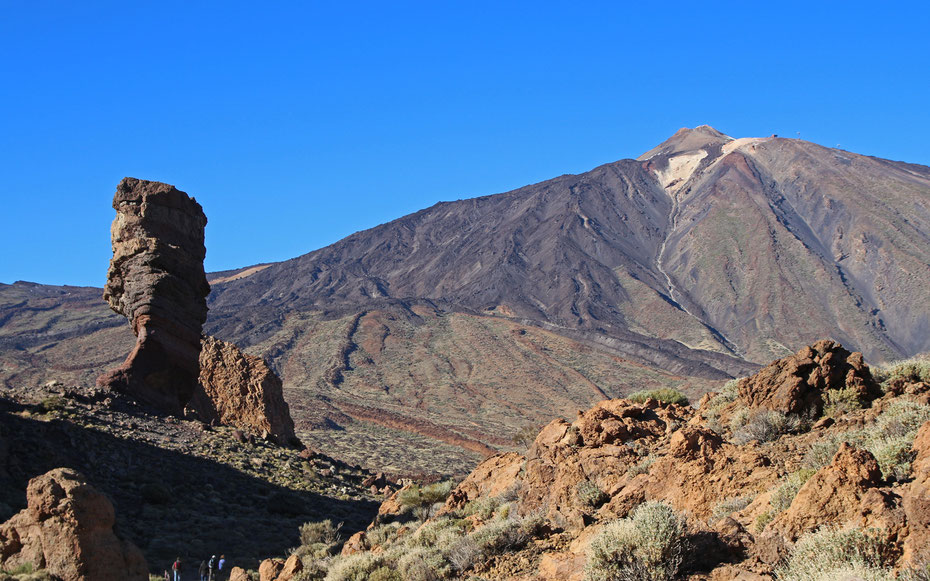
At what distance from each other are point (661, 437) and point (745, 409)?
118 centimetres

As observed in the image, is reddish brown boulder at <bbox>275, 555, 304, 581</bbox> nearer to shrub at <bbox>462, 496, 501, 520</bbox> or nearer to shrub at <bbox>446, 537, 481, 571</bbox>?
shrub at <bbox>462, 496, 501, 520</bbox>

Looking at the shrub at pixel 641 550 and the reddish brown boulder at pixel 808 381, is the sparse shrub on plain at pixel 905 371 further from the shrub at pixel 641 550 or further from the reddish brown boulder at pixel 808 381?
the shrub at pixel 641 550

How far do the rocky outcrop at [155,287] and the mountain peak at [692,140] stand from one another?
167m

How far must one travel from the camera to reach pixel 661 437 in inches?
458

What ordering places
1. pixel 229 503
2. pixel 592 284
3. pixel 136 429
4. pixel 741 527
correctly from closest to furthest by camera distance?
pixel 741 527
pixel 229 503
pixel 136 429
pixel 592 284

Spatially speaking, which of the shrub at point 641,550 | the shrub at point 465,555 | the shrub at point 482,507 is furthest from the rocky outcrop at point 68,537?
the shrub at point 641,550

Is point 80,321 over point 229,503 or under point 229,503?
over

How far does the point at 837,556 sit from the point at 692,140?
630ft

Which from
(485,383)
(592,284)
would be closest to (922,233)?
(592,284)

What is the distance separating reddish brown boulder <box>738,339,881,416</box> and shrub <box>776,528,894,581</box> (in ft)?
16.0

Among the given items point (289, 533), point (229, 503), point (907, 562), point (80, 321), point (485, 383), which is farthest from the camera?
point (80, 321)

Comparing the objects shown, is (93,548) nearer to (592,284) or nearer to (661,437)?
(661,437)

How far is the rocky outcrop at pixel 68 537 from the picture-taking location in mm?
9609

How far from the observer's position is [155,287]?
23.4 meters
